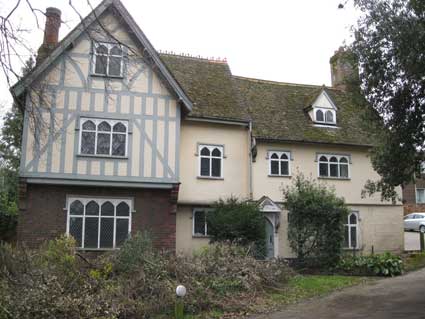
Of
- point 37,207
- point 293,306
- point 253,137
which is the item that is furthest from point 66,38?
point 293,306

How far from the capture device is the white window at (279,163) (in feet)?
75.6

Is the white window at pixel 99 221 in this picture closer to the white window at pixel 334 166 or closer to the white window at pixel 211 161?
the white window at pixel 211 161

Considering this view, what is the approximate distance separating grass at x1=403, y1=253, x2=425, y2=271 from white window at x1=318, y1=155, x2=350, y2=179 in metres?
4.93

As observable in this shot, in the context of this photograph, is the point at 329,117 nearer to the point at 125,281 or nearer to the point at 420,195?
the point at 125,281

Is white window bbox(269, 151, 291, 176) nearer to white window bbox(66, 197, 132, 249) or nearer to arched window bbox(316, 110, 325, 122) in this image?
arched window bbox(316, 110, 325, 122)

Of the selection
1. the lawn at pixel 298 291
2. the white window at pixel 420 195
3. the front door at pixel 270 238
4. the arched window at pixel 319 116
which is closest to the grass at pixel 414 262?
the lawn at pixel 298 291

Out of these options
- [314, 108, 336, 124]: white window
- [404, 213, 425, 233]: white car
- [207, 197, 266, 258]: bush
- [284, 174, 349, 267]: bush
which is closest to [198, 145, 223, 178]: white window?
[207, 197, 266, 258]: bush

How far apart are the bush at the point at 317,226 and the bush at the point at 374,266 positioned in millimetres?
638

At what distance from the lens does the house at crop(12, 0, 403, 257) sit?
18688 millimetres

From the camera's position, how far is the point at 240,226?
19.4m

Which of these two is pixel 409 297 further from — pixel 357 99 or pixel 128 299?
pixel 128 299

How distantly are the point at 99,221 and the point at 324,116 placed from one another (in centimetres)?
1273

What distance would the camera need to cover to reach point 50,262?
12.6m

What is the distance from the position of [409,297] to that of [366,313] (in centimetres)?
251
